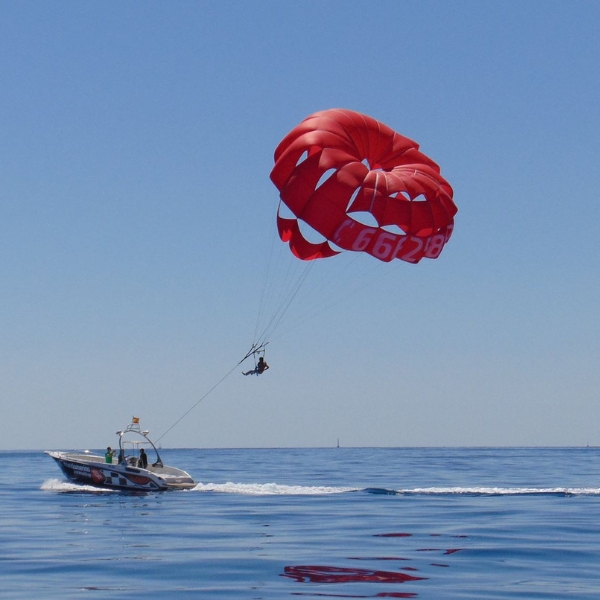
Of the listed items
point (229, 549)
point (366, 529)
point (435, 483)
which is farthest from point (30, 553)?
point (435, 483)

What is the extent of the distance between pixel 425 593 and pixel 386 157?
14.7 metres

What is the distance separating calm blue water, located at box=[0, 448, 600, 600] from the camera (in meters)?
13.8

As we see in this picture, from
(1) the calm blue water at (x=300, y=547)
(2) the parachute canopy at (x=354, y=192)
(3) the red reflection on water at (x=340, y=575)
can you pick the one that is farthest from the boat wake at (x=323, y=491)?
(3) the red reflection on water at (x=340, y=575)

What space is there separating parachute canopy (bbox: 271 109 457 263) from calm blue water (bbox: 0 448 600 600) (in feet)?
24.3

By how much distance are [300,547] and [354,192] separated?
9.18 m

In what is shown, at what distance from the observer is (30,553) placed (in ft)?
57.6

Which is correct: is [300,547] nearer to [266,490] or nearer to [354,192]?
[354,192]

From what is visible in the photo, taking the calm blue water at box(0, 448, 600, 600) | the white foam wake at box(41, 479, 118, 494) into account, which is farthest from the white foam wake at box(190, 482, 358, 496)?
the white foam wake at box(41, 479, 118, 494)

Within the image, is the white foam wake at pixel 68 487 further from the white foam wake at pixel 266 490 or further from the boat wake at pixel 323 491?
the white foam wake at pixel 266 490

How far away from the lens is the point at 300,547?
18297mm

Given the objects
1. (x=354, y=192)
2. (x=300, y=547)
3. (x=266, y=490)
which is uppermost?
(x=354, y=192)

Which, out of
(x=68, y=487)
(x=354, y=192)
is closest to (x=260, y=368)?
(x=354, y=192)

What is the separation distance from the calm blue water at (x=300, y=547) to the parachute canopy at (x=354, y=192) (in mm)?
7404

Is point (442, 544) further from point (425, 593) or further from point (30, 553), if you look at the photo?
point (30, 553)
